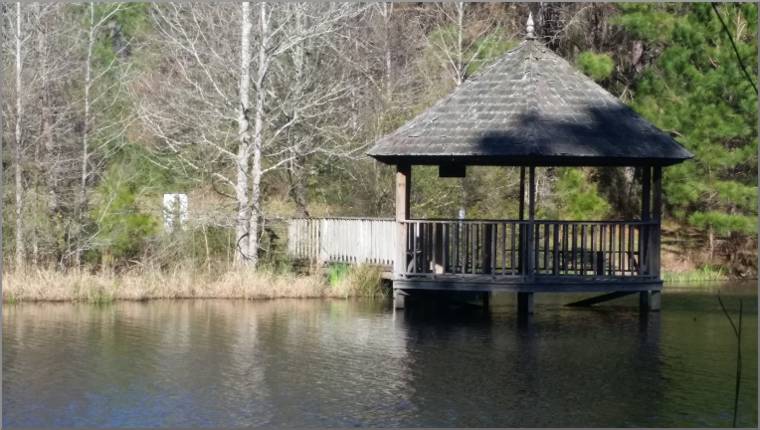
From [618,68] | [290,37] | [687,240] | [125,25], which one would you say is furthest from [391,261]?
[125,25]

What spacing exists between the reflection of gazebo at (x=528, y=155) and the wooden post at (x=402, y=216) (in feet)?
0.06

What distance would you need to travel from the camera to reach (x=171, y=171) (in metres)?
30.3

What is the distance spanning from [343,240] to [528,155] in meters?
6.30

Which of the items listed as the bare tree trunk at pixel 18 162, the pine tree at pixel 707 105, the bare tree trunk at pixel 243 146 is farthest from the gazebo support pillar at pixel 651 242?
the bare tree trunk at pixel 18 162

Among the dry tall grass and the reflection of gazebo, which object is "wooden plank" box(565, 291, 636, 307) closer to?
the reflection of gazebo

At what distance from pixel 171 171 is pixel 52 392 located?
1643 centimetres

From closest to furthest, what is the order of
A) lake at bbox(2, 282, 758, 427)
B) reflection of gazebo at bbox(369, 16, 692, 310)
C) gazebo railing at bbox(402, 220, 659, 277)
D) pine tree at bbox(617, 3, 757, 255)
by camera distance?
lake at bbox(2, 282, 758, 427) < reflection of gazebo at bbox(369, 16, 692, 310) < gazebo railing at bbox(402, 220, 659, 277) < pine tree at bbox(617, 3, 757, 255)

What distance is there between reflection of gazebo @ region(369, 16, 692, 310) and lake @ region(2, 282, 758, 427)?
707 millimetres

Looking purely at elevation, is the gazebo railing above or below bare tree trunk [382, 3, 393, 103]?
below

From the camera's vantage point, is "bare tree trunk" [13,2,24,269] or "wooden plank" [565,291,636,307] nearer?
"wooden plank" [565,291,636,307]

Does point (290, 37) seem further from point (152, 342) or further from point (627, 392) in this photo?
point (627, 392)

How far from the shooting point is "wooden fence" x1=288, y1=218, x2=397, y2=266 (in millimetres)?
25031

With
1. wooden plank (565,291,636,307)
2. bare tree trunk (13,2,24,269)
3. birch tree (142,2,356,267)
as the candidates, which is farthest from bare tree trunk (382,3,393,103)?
wooden plank (565,291,636,307)

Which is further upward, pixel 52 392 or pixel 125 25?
pixel 125 25
